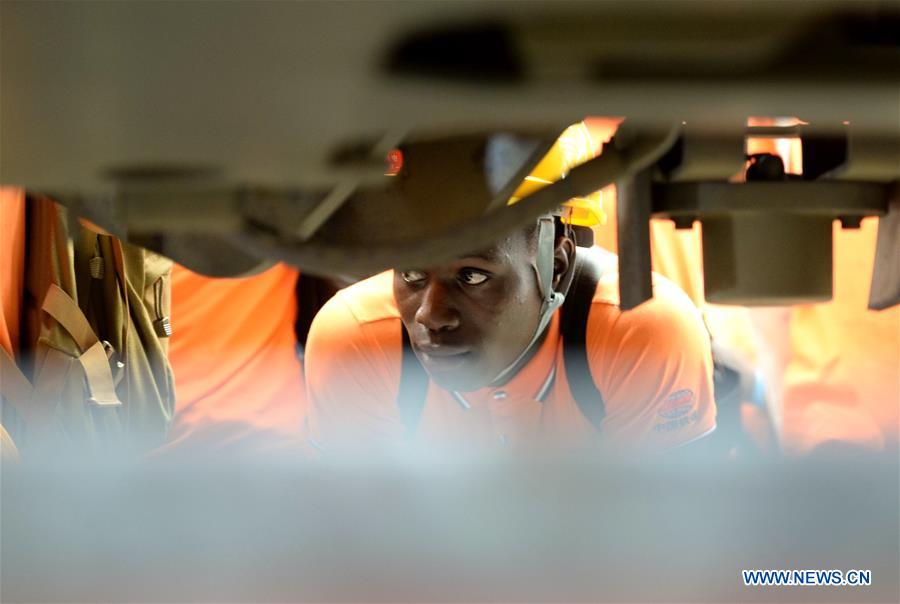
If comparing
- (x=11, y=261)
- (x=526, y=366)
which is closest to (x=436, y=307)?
(x=526, y=366)

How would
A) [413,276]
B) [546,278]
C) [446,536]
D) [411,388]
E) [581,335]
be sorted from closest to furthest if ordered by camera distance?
[446,536]
[413,276]
[546,278]
[581,335]
[411,388]

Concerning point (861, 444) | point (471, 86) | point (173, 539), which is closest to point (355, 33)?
point (471, 86)

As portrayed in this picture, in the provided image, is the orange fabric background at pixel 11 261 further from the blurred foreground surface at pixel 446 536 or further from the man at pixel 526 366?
the man at pixel 526 366

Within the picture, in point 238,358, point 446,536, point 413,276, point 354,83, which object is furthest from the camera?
point 238,358

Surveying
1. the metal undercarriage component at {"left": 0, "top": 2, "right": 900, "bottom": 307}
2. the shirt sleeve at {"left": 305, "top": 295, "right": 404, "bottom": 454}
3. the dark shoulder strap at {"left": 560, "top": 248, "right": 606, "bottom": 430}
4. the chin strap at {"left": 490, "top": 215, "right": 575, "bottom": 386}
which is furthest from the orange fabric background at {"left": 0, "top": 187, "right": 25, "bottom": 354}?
the metal undercarriage component at {"left": 0, "top": 2, "right": 900, "bottom": 307}

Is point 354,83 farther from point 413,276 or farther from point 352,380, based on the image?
point 352,380

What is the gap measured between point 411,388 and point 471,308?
0.44m

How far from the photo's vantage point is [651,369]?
2072 mm

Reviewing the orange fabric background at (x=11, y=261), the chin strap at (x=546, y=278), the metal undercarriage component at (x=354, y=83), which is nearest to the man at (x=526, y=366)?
the chin strap at (x=546, y=278)

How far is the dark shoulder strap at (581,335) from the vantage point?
2.00m

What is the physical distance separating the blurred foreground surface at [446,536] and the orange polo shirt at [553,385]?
8cm

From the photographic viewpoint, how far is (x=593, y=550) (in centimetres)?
137

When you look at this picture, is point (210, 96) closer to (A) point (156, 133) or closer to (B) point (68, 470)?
(A) point (156, 133)

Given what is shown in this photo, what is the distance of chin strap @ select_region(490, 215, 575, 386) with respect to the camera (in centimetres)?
185
